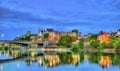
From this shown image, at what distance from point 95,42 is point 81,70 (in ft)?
305

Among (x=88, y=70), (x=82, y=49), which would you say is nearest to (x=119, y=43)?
(x=82, y=49)

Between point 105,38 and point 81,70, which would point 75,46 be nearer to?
point 105,38

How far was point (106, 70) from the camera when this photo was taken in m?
79.4

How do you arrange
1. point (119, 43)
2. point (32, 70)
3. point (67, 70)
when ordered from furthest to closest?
point (119, 43)
point (32, 70)
point (67, 70)

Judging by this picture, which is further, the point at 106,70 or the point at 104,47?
the point at 104,47

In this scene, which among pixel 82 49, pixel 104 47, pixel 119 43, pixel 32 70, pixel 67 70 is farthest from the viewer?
pixel 82 49

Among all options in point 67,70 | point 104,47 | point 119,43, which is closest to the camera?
point 67,70

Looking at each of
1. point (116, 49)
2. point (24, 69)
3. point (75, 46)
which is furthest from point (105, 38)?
point (24, 69)

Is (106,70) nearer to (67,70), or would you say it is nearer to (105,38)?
(67,70)

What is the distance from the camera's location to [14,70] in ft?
262

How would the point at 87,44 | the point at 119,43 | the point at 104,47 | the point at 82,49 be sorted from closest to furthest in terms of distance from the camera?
1. the point at 119,43
2. the point at 104,47
3. the point at 82,49
4. the point at 87,44

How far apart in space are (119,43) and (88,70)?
2879 inches

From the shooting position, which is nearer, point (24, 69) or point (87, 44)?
point (24, 69)

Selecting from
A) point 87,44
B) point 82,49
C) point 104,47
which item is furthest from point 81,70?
point 87,44
